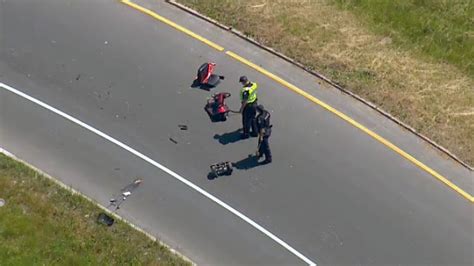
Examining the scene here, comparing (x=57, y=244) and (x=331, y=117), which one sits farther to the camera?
(x=331, y=117)

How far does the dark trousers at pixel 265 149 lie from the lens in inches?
653

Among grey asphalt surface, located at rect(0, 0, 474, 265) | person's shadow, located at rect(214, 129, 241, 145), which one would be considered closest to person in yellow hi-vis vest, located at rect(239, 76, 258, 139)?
person's shadow, located at rect(214, 129, 241, 145)

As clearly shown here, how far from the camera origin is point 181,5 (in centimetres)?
2069

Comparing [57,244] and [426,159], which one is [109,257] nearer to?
[57,244]

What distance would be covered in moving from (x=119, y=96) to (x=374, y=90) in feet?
22.9

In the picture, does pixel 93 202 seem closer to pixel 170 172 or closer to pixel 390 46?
pixel 170 172

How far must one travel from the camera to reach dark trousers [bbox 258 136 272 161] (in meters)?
16.6

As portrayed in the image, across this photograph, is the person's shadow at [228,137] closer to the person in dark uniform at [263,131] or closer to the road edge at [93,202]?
the person in dark uniform at [263,131]

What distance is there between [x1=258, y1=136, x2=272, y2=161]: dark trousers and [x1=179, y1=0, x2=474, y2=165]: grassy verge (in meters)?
3.68

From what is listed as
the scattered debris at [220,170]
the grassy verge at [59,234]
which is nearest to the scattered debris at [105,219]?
the grassy verge at [59,234]

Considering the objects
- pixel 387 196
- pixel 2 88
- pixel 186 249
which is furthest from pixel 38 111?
pixel 387 196

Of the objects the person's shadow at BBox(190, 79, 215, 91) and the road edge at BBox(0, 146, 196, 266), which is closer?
the road edge at BBox(0, 146, 196, 266)

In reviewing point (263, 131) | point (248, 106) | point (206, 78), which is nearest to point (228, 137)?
point (248, 106)

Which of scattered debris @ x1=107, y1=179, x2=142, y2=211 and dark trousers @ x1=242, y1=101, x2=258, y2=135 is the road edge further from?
dark trousers @ x1=242, y1=101, x2=258, y2=135
